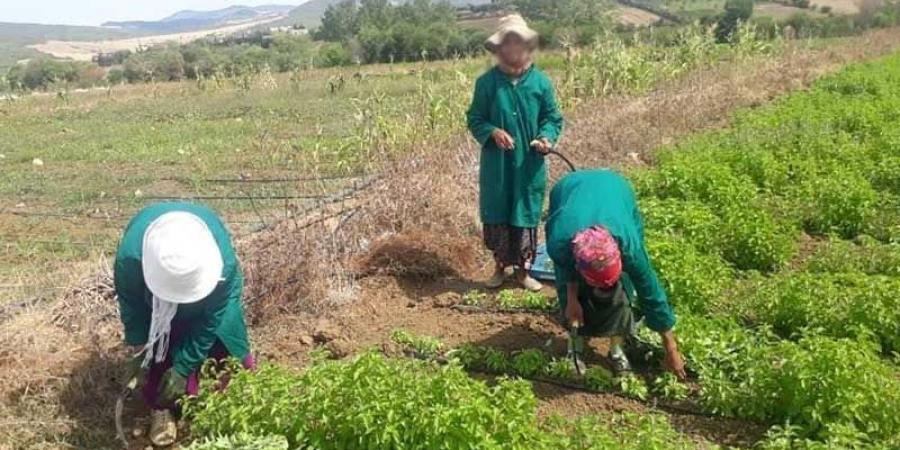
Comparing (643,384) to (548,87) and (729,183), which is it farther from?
(729,183)

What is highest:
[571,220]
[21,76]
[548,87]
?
[548,87]

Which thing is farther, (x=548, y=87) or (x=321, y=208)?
(x=321, y=208)

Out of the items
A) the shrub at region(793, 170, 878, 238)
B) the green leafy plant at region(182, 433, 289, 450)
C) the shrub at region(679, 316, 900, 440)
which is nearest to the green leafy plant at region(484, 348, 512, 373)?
the shrub at region(679, 316, 900, 440)

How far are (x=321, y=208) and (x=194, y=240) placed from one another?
2.95 meters

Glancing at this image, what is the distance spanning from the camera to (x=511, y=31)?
524cm

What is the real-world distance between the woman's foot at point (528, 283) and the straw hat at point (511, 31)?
1.65 m

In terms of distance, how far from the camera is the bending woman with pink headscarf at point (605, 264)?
377 centimetres

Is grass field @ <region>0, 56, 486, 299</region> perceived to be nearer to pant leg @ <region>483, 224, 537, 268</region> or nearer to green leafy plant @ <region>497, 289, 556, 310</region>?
pant leg @ <region>483, 224, 537, 268</region>

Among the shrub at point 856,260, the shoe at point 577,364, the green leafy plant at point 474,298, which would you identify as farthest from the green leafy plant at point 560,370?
the shrub at point 856,260

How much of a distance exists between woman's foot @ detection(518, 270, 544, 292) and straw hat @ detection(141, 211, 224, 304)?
8.70ft

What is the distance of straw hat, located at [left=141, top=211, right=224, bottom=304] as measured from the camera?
12.1 ft

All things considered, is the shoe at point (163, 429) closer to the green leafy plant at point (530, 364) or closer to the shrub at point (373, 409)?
the shrub at point (373, 409)

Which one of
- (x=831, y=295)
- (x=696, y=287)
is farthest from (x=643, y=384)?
(x=831, y=295)

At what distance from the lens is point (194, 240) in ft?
12.4
